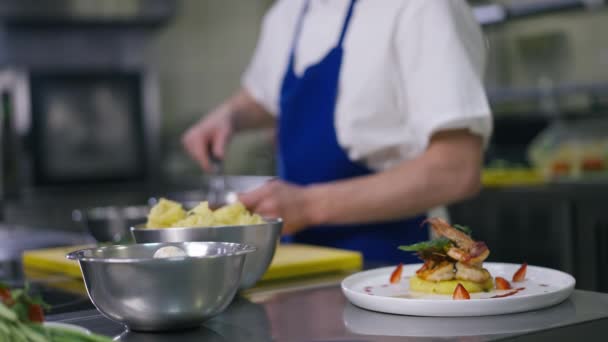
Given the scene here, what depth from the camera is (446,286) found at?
0.99 metres

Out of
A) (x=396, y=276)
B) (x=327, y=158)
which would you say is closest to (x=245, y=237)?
(x=396, y=276)

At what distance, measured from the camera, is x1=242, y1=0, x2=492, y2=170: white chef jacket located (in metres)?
1.53

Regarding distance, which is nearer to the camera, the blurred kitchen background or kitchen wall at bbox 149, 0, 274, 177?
the blurred kitchen background

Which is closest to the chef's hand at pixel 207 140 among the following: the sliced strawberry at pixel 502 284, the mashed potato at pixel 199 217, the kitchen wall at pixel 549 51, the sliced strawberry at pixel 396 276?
the mashed potato at pixel 199 217

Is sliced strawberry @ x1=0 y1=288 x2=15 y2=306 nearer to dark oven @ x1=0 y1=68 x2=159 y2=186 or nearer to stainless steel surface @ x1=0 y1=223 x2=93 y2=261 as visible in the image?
stainless steel surface @ x1=0 y1=223 x2=93 y2=261

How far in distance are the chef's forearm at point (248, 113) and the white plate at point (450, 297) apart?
3.53 feet

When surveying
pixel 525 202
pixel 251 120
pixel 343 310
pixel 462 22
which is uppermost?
pixel 462 22

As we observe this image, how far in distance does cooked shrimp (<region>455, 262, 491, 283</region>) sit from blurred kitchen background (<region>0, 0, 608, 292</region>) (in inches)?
79.1

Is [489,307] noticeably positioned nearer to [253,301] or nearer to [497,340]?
[497,340]

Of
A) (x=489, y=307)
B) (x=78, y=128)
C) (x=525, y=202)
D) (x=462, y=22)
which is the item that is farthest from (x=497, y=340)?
(x=78, y=128)

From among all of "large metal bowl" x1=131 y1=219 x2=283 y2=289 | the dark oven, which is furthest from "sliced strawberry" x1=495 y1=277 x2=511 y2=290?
the dark oven

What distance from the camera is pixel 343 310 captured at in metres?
1.00

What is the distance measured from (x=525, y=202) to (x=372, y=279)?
6.94ft

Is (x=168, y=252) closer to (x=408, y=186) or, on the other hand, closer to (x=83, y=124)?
(x=408, y=186)
